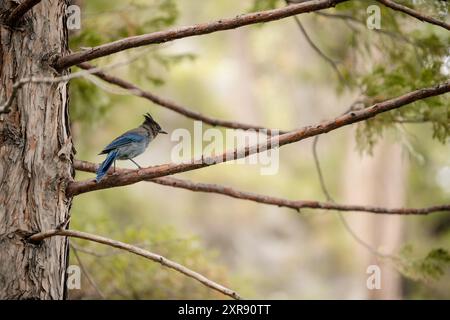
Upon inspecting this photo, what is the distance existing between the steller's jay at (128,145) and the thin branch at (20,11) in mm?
987

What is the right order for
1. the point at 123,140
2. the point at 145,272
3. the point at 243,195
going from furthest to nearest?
the point at 145,272 < the point at 243,195 < the point at 123,140

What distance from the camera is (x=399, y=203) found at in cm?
1359

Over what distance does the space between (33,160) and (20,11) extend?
0.85 m

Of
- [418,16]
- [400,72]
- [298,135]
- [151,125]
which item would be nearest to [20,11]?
[151,125]

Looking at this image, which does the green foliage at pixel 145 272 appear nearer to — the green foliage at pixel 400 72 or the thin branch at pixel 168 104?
the thin branch at pixel 168 104

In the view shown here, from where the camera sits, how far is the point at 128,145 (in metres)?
4.65

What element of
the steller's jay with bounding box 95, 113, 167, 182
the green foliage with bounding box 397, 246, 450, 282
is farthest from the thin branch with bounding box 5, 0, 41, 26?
the green foliage with bounding box 397, 246, 450, 282

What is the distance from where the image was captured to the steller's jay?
13.6 feet

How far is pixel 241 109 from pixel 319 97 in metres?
3.55

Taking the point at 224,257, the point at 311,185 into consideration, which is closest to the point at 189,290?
the point at 224,257

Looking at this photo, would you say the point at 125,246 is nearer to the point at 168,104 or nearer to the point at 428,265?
the point at 168,104

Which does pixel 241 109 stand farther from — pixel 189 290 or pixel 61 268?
pixel 61 268

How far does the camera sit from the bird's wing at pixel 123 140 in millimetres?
4426

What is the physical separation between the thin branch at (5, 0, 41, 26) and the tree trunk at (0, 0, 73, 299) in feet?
0.15
